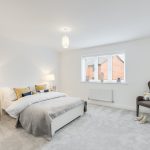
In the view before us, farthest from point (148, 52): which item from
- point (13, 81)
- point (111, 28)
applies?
point (13, 81)

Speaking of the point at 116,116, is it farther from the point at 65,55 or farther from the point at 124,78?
the point at 65,55

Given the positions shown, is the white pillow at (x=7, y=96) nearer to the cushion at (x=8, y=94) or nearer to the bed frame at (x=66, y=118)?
the cushion at (x=8, y=94)

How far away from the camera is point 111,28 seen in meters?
2.99

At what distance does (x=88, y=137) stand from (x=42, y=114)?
39.5 inches

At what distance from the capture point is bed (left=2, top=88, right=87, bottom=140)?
2.40m

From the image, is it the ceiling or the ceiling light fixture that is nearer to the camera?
the ceiling

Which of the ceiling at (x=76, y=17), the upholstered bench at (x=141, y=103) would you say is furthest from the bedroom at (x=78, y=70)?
the upholstered bench at (x=141, y=103)

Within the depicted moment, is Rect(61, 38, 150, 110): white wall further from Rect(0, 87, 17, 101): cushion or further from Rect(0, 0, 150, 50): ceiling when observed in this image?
Rect(0, 87, 17, 101): cushion

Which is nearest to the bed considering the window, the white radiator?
the white radiator

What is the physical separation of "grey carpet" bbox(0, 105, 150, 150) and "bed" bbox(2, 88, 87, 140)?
0.43 feet

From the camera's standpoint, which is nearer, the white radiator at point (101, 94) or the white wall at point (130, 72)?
the white wall at point (130, 72)

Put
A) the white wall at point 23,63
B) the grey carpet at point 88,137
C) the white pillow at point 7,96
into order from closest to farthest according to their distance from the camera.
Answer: the grey carpet at point 88,137
the white pillow at point 7,96
the white wall at point 23,63

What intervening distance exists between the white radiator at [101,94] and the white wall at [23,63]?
2.02 m

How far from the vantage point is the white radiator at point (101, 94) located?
175 inches
